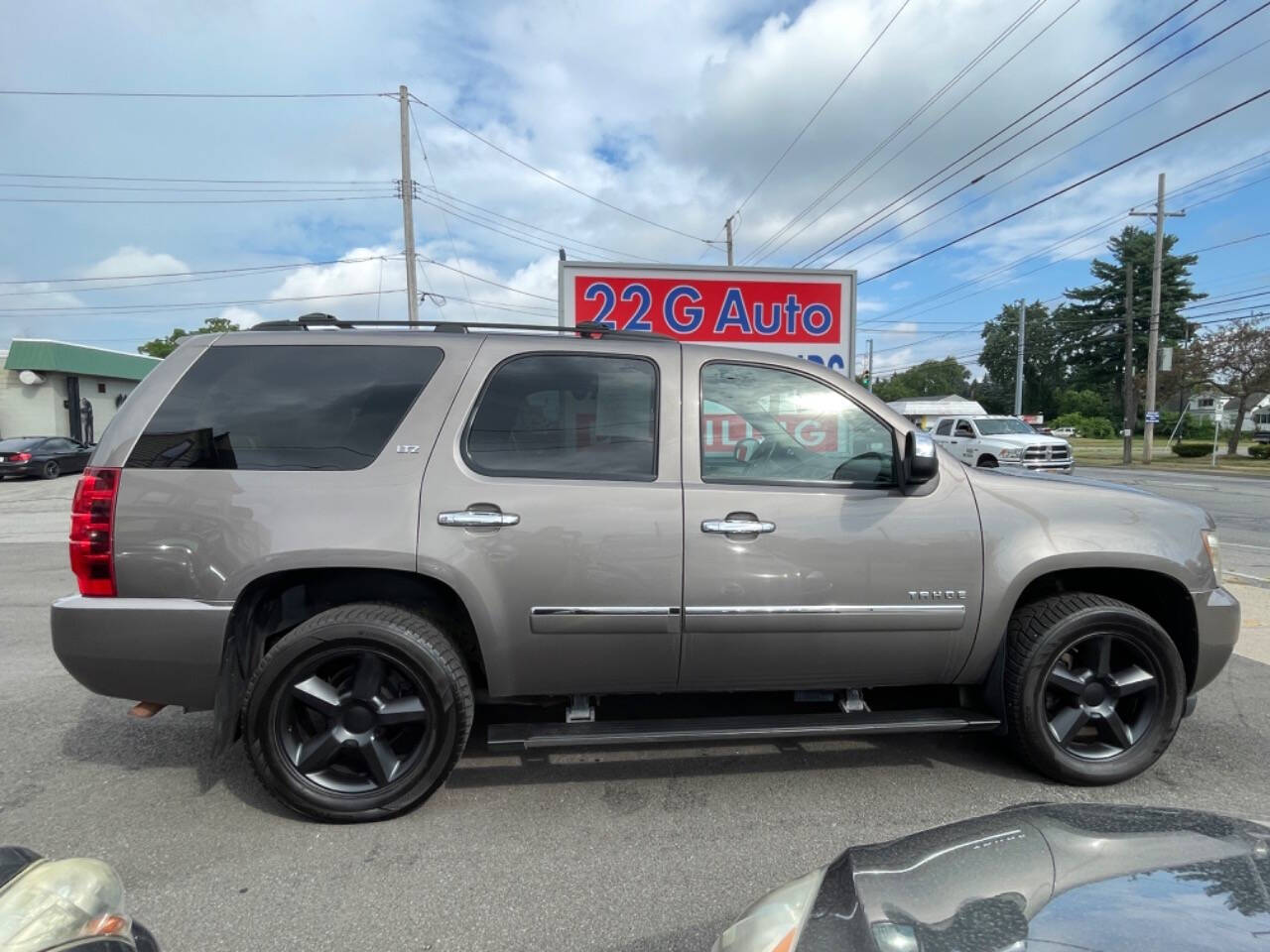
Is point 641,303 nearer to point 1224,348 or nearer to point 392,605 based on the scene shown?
point 392,605

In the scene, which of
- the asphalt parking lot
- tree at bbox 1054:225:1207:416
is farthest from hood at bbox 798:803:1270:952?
tree at bbox 1054:225:1207:416

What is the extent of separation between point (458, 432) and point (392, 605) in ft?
2.54

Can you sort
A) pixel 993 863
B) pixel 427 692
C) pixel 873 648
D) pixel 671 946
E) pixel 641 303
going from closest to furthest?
pixel 993 863 → pixel 671 946 → pixel 427 692 → pixel 873 648 → pixel 641 303

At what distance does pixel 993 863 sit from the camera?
5.08ft

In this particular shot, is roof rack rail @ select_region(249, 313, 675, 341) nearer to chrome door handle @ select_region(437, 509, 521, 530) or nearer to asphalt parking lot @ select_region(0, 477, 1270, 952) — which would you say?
chrome door handle @ select_region(437, 509, 521, 530)

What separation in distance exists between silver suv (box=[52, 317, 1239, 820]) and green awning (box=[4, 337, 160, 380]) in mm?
31430

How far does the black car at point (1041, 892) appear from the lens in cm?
127

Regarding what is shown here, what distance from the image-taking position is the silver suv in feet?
9.41

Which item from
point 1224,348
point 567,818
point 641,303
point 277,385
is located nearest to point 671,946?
point 567,818

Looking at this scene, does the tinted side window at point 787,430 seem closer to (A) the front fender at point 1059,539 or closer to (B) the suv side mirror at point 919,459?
(B) the suv side mirror at point 919,459

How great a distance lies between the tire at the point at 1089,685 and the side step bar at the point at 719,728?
0.63 feet

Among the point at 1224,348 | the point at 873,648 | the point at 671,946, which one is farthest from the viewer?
the point at 1224,348

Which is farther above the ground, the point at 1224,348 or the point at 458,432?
the point at 1224,348

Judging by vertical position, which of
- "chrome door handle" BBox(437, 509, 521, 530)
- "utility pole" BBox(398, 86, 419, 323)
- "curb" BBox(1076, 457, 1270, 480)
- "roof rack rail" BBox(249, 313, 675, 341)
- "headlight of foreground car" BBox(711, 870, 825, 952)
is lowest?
"curb" BBox(1076, 457, 1270, 480)
